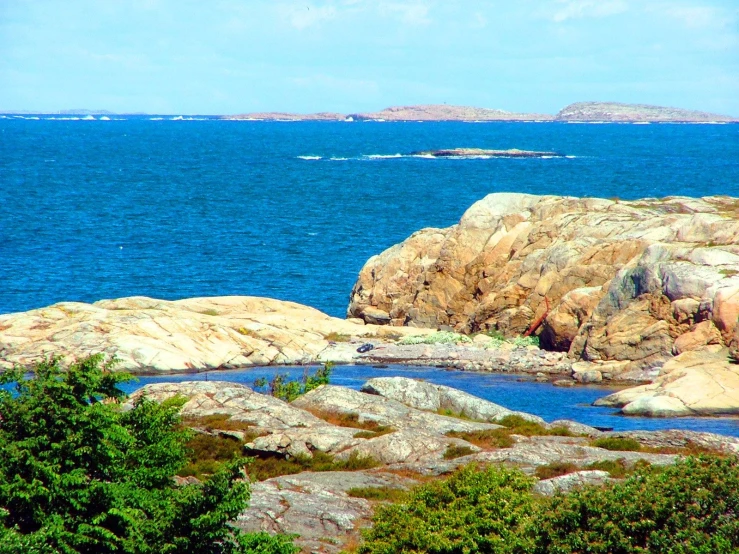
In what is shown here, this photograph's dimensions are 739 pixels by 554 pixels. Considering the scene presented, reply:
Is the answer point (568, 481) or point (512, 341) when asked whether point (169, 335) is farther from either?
point (568, 481)

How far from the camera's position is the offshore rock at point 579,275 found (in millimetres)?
48125

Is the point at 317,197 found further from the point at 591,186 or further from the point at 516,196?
the point at 516,196

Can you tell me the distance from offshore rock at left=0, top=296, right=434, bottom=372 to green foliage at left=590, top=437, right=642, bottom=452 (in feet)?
75.2

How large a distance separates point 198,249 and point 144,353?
42696mm

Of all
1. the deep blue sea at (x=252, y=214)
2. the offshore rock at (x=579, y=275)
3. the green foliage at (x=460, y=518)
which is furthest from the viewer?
the deep blue sea at (x=252, y=214)

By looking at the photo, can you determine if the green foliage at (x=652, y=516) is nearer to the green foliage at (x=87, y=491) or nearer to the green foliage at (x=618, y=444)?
the green foliage at (x=87, y=491)

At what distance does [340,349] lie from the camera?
54.0m

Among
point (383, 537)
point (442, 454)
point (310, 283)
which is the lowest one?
point (310, 283)

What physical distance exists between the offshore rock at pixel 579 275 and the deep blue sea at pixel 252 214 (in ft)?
17.2

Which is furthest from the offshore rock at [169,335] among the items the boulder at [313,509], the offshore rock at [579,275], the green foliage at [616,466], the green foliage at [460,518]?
the green foliage at [460,518]

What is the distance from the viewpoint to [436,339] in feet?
186

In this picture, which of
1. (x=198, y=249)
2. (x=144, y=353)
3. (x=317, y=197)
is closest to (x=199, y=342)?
(x=144, y=353)

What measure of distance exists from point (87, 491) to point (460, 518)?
24.9 ft

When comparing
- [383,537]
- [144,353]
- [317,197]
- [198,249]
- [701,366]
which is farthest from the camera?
[317,197]
